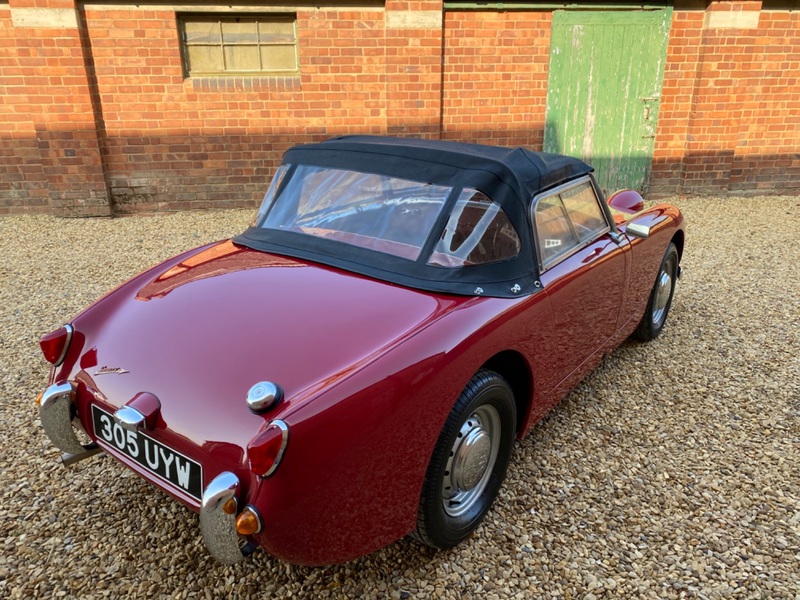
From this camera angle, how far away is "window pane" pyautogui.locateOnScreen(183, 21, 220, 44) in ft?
25.2

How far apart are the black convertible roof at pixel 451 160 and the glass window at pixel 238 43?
18.2 ft

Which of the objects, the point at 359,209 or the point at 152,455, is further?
the point at 359,209

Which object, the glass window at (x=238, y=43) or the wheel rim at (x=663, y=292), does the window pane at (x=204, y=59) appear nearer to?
the glass window at (x=238, y=43)

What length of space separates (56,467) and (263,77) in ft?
21.3

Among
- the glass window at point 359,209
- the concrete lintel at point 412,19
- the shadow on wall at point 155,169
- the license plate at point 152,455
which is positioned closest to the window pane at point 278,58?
the shadow on wall at point 155,169

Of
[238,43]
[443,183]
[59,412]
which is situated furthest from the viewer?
[238,43]

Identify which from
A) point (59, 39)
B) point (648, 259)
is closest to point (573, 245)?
point (648, 259)

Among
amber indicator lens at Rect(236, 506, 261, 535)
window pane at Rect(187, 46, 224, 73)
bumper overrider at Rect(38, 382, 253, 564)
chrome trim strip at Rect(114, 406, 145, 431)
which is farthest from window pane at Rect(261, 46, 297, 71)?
amber indicator lens at Rect(236, 506, 261, 535)

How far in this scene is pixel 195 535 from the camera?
2.42 metres

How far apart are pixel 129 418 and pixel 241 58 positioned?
23.7 ft

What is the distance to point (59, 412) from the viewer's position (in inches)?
86.0

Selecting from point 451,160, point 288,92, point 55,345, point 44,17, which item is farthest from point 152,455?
point 44,17

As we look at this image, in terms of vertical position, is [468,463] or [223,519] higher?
[223,519]

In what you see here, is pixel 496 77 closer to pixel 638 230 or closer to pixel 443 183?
→ pixel 638 230
